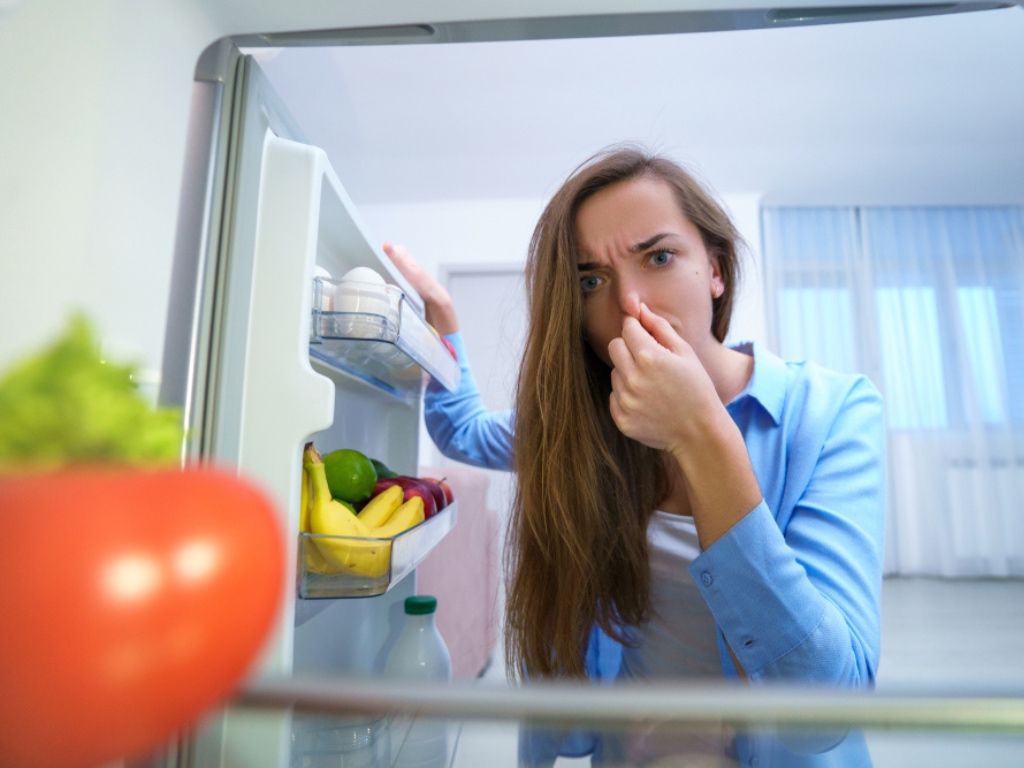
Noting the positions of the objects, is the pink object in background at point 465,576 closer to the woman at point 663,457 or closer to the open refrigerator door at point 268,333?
the woman at point 663,457

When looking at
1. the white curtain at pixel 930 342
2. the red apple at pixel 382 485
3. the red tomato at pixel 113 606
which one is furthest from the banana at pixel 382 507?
the white curtain at pixel 930 342

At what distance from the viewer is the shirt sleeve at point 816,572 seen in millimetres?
608

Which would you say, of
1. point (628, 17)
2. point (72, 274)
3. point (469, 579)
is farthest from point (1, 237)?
point (469, 579)

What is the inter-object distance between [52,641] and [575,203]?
0.85 m

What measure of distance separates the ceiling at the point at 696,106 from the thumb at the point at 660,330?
5.31ft

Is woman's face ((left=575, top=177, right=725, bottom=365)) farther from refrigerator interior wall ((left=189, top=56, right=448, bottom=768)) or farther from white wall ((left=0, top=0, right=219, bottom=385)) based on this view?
white wall ((left=0, top=0, right=219, bottom=385))

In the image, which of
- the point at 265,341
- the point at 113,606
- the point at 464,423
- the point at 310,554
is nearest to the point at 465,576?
the point at 464,423

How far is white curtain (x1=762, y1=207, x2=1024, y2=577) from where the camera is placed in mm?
3836

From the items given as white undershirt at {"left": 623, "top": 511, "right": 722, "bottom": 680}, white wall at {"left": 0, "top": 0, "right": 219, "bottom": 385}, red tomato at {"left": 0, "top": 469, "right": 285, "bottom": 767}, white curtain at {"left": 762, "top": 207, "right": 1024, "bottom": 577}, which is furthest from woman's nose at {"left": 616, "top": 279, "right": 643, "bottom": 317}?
white curtain at {"left": 762, "top": 207, "right": 1024, "bottom": 577}

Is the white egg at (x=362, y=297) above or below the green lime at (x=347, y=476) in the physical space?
above

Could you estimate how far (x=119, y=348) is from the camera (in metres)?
0.33

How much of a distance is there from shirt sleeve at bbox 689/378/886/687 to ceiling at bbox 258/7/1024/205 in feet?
5.42

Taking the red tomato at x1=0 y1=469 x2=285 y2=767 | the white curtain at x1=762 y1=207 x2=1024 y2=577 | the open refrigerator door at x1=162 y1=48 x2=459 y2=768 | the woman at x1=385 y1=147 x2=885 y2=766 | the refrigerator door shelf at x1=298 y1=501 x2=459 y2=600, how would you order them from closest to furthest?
the red tomato at x1=0 y1=469 x2=285 y2=767, the open refrigerator door at x1=162 y1=48 x2=459 y2=768, the refrigerator door shelf at x1=298 y1=501 x2=459 y2=600, the woman at x1=385 y1=147 x2=885 y2=766, the white curtain at x1=762 y1=207 x2=1024 y2=577

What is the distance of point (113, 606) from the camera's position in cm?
11
